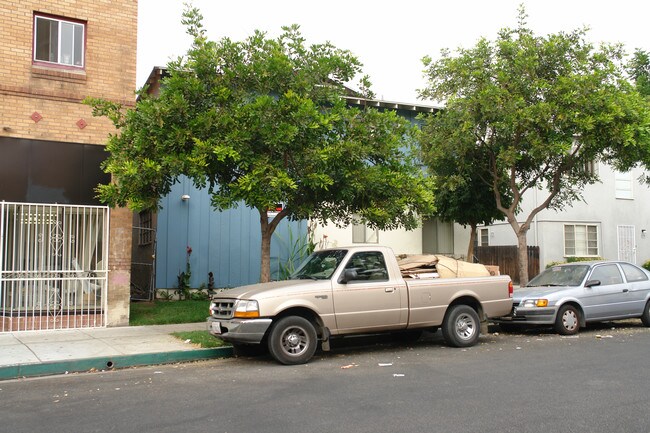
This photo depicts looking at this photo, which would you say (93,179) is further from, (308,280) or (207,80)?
(308,280)

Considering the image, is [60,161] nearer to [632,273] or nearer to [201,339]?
[201,339]

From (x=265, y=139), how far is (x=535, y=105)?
7024mm

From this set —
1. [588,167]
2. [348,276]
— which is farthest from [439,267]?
[588,167]

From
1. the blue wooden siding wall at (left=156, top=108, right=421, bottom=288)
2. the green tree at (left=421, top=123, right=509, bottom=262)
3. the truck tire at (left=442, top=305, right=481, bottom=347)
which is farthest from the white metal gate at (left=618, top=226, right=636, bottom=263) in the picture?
the truck tire at (left=442, top=305, right=481, bottom=347)

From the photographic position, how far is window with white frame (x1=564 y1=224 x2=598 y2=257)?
23.6 m

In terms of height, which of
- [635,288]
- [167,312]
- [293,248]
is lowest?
[167,312]

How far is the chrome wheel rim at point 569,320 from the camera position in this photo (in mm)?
11406

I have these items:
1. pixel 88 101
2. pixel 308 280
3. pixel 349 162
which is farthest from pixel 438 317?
pixel 88 101

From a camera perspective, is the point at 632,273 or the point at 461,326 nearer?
the point at 461,326

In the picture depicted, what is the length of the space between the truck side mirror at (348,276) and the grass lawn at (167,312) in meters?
5.35

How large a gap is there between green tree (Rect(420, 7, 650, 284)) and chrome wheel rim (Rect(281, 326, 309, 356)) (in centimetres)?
756

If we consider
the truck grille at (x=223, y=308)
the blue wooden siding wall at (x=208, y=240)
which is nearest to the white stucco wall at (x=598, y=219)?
the blue wooden siding wall at (x=208, y=240)

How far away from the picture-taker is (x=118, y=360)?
350 inches

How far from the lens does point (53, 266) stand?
12586mm
